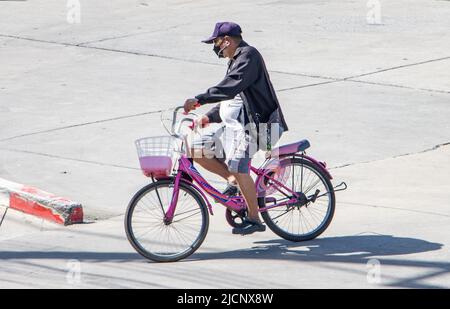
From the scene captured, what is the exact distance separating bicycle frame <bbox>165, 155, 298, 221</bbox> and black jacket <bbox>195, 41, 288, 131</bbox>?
457 mm

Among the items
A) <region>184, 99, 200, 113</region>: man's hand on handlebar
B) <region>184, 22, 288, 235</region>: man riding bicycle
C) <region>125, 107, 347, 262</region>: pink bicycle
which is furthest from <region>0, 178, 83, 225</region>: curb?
<region>184, 99, 200, 113</region>: man's hand on handlebar

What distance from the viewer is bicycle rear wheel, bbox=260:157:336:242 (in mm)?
9391

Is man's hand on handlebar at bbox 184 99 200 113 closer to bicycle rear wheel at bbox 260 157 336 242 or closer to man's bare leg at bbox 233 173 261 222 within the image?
man's bare leg at bbox 233 173 261 222

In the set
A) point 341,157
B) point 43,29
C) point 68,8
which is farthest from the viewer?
point 68,8

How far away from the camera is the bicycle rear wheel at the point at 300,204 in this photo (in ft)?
30.8

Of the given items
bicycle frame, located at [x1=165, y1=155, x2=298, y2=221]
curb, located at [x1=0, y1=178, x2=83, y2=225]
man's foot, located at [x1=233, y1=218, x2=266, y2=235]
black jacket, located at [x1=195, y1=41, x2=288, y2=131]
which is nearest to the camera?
black jacket, located at [x1=195, y1=41, x2=288, y2=131]

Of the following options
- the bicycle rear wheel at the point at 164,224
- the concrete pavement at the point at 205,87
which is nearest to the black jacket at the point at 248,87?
the bicycle rear wheel at the point at 164,224

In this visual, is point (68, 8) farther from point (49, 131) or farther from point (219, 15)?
point (49, 131)

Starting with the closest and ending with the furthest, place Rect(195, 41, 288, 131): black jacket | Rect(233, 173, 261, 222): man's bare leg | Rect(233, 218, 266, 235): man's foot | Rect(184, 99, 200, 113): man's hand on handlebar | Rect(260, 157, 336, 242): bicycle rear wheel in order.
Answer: Rect(184, 99, 200, 113): man's hand on handlebar
Rect(195, 41, 288, 131): black jacket
Rect(233, 173, 261, 222): man's bare leg
Rect(233, 218, 266, 235): man's foot
Rect(260, 157, 336, 242): bicycle rear wheel

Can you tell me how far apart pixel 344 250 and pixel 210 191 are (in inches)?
43.1

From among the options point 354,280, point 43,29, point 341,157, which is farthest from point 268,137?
point 43,29
